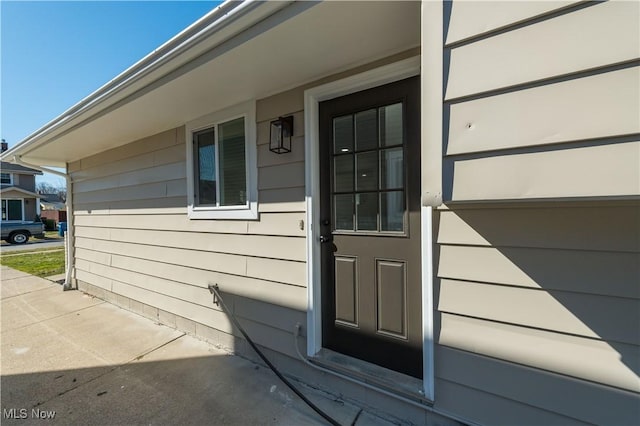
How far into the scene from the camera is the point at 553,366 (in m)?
1.32

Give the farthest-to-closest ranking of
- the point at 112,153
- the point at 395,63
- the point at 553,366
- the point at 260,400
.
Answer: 1. the point at 112,153
2. the point at 260,400
3. the point at 395,63
4. the point at 553,366

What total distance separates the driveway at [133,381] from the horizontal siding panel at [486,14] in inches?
83.5

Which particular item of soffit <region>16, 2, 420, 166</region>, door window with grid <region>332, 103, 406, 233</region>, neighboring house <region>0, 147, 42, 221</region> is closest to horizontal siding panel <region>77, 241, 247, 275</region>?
door window with grid <region>332, 103, 406, 233</region>

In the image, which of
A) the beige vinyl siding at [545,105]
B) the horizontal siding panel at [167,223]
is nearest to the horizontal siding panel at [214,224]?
the horizontal siding panel at [167,223]

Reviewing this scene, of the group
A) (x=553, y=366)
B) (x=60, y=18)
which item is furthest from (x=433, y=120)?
(x=60, y=18)

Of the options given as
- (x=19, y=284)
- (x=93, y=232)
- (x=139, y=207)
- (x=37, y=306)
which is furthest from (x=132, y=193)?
(x=19, y=284)

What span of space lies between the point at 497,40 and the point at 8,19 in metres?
4.84

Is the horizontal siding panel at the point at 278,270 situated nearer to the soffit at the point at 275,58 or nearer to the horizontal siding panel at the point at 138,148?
the soffit at the point at 275,58

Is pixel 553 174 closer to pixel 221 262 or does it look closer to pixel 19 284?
pixel 221 262

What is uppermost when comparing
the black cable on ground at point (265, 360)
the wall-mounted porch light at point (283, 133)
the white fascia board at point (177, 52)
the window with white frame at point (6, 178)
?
the window with white frame at point (6, 178)

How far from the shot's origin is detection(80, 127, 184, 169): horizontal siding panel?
318 centimetres

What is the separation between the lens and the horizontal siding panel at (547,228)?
1180mm

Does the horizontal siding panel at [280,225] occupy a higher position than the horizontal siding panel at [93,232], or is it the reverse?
the horizontal siding panel at [280,225]

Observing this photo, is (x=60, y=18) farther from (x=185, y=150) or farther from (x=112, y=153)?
(x=185, y=150)
